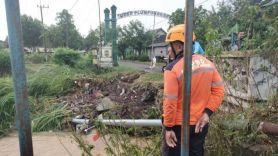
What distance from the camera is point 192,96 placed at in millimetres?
2516

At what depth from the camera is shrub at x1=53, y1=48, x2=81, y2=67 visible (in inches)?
620

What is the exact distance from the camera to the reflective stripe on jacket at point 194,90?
94.1 inches

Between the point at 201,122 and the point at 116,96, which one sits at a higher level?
the point at 201,122

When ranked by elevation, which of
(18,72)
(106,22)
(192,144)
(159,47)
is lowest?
(192,144)

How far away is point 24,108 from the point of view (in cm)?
209

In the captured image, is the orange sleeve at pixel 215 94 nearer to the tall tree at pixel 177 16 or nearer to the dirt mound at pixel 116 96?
the dirt mound at pixel 116 96

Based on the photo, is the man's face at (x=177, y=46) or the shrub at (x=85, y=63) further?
the shrub at (x=85, y=63)

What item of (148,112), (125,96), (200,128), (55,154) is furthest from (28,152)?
(125,96)

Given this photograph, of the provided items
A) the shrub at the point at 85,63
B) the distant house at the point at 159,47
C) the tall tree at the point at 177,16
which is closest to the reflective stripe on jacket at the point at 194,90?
the shrub at the point at 85,63

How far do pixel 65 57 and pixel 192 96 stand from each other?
1411 cm

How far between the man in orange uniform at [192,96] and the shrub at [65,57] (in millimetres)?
13631

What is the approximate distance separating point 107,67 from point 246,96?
10851 mm

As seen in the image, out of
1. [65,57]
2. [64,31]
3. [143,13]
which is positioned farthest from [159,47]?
[65,57]

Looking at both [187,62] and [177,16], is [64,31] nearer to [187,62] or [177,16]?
[177,16]
